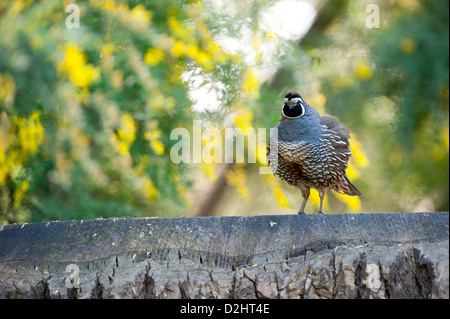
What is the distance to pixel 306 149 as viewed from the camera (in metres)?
3.39

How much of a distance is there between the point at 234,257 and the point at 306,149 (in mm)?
1420

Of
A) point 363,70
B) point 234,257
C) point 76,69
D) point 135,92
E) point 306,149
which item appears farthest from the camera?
point 363,70

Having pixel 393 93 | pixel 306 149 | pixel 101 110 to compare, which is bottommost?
pixel 306 149

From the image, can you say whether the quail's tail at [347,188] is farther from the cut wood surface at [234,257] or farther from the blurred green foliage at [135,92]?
the cut wood surface at [234,257]

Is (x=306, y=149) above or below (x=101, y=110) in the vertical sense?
below

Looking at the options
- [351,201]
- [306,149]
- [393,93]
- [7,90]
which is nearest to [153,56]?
[7,90]

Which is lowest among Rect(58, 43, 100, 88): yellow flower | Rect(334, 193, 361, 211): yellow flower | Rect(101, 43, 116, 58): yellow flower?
Rect(334, 193, 361, 211): yellow flower

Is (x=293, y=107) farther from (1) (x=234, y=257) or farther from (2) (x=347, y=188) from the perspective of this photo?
(1) (x=234, y=257)

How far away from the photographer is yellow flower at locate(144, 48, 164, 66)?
4.41 m

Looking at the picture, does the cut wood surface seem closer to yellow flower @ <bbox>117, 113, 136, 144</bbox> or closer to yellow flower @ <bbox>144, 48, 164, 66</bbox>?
yellow flower @ <bbox>117, 113, 136, 144</bbox>

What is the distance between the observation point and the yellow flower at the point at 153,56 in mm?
4406

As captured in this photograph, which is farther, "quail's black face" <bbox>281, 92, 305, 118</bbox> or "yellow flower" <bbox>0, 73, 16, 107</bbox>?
"yellow flower" <bbox>0, 73, 16, 107</bbox>

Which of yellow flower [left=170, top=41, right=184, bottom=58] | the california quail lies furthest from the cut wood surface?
yellow flower [left=170, top=41, right=184, bottom=58]

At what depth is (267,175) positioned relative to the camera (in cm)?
475
